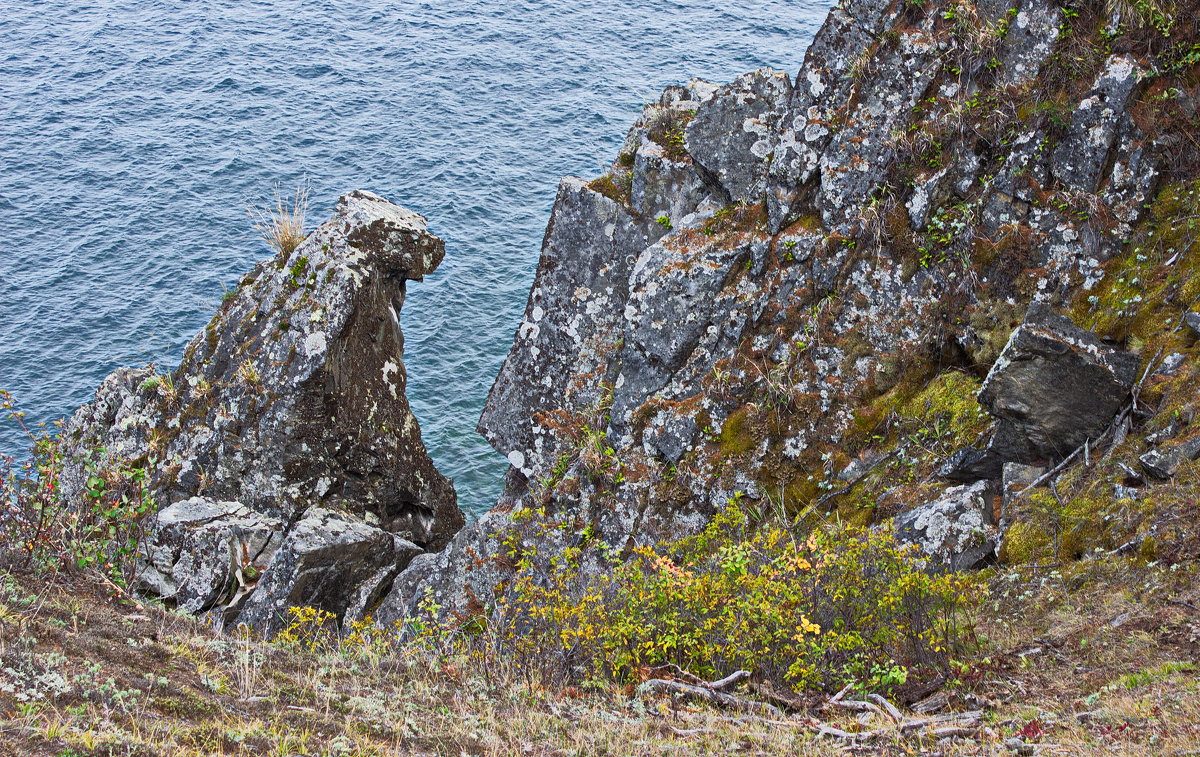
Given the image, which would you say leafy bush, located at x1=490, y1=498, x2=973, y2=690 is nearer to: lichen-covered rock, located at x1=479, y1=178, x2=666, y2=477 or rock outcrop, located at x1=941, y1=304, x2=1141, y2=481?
rock outcrop, located at x1=941, y1=304, x2=1141, y2=481

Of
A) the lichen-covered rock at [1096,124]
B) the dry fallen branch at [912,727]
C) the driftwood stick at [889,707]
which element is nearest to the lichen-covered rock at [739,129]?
the lichen-covered rock at [1096,124]

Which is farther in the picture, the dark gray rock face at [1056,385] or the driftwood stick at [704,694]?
the dark gray rock face at [1056,385]

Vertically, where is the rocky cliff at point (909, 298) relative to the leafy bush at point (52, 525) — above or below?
above

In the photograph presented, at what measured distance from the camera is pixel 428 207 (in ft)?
104

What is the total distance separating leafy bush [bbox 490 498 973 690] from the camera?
8.30 meters

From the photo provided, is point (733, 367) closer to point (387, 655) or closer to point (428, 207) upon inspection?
point (387, 655)

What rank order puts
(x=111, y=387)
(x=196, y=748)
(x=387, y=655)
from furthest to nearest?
(x=111, y=387)
(x=387, y=655)
(x=196, y=748)

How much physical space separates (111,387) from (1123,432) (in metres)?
18.9

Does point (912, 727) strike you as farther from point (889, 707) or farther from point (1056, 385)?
point (1056, 385)

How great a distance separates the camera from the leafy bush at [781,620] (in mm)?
8305

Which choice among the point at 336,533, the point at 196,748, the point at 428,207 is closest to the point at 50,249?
the point at 428,207

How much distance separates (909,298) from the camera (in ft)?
42.7

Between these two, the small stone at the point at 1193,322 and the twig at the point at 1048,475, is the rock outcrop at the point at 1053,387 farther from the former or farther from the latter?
the small stone at the point at 1193,322

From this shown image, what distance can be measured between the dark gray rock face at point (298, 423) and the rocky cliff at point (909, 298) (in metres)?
3.10
